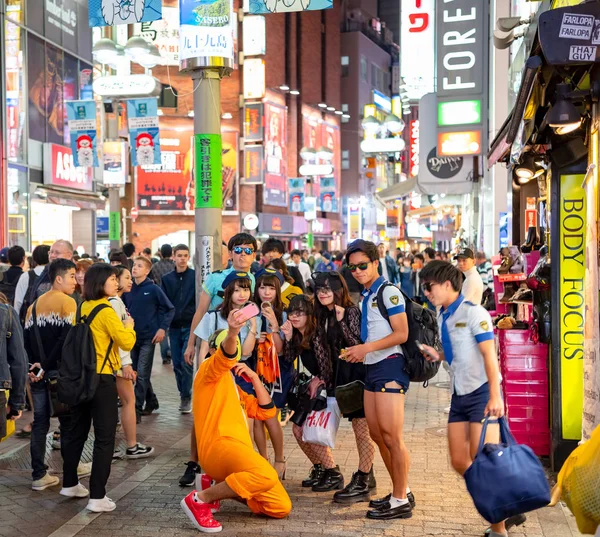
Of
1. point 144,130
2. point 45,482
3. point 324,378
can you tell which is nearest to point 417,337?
point 324,378

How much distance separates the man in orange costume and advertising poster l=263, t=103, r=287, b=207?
4088 centimetres

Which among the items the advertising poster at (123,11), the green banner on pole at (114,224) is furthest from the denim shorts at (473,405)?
the green banner on pole at (114,224)

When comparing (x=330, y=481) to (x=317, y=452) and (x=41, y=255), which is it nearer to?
(x=317, y=452)

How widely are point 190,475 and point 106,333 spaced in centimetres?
151

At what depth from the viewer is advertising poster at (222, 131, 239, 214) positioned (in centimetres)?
4456

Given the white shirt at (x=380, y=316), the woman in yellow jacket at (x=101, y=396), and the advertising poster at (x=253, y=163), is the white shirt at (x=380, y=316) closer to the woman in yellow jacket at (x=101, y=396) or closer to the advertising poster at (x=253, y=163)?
the woman in yellow jacket at (x=101, y=396)

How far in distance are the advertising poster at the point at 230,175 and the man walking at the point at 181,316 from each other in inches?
1312

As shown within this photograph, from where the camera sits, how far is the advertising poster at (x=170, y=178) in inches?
1736

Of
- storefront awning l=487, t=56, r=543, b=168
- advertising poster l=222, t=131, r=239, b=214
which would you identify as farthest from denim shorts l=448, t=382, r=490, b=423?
advertising poster l=222, t=131, r=239, b=214

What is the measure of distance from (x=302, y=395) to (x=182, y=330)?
14.1 ft

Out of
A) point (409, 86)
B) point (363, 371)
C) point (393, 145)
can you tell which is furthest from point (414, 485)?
point (393, 145)

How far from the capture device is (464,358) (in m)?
5.53

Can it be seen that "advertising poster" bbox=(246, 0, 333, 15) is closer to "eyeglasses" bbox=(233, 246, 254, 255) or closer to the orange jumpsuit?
"eyeglasses" bbox=(233, 246, 254, 255)

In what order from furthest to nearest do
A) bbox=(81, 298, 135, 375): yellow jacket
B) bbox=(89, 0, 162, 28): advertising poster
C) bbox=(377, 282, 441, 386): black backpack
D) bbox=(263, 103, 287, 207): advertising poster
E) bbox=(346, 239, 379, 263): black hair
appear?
1. bbox=(263, 103, 287, 207): advertising poster
2. bbox=(89, 0, 162, 28): advertising poster
3. bbox=(81, 298, 135, 375): yellow jacket
4. bbox=(346, 239, 379, 263): black hair
5. bbox=(377, 282, 441, 386): black backpack
